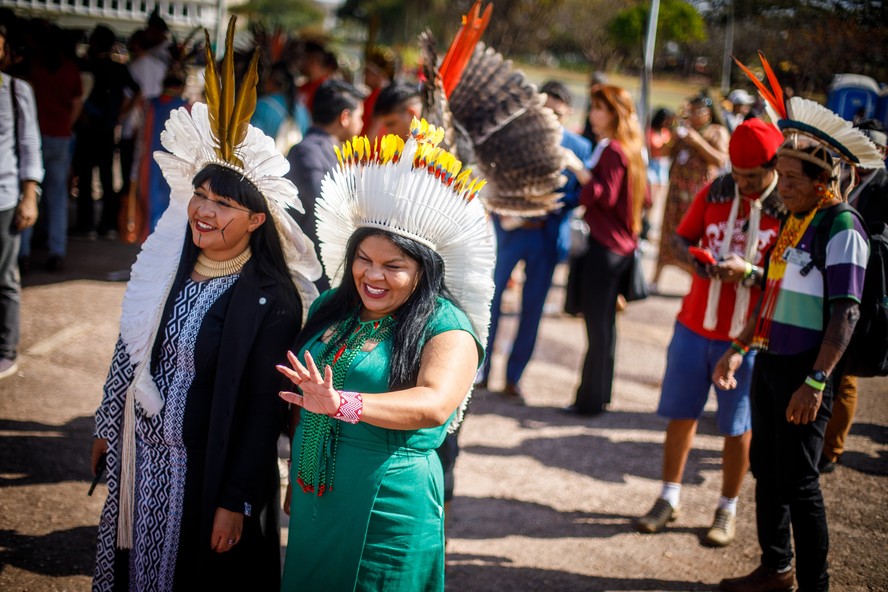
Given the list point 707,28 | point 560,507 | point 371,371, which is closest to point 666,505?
point 560,507

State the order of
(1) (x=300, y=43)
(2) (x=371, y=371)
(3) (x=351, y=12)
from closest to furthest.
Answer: (2) (x=371, y=371) < (1) (x=300, y=43) < (3) (x=351, y=12)

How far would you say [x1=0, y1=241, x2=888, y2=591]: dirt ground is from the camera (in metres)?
3.40

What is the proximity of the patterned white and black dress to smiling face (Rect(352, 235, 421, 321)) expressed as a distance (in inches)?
20.1

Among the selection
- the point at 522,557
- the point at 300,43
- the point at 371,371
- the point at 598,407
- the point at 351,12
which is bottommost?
the point at 522,557

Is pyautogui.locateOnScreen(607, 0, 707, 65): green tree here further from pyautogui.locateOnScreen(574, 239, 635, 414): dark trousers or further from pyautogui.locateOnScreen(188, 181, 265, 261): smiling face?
pyautogui.locateOnScreen(188, 181, 265, 261): smiling face

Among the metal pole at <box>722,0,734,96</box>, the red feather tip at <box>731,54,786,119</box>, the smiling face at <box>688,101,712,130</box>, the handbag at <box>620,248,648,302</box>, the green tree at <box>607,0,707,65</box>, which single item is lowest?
the handbag at <box>620,248,648,302</box>

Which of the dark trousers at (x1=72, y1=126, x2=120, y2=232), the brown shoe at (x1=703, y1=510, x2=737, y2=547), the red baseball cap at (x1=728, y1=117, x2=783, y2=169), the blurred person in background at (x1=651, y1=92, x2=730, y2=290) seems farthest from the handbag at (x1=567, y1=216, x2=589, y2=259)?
the dark trousers at (x1=72, y1=126, x2=120, y2=232)

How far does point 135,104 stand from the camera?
809cm

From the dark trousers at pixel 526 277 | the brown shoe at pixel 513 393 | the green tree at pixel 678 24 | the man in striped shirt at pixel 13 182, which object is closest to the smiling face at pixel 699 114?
the green tree at pixel 678 24

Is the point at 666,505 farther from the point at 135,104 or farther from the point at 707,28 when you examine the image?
the point at 135,104

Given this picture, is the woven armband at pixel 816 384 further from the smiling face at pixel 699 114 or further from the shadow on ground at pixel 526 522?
the smiling face at pixel 699 114

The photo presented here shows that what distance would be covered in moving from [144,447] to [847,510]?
3.70 metres

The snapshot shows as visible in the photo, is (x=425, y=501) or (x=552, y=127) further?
(x=552, y=127)

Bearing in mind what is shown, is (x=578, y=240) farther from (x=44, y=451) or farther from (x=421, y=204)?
(x=44, y=451)
